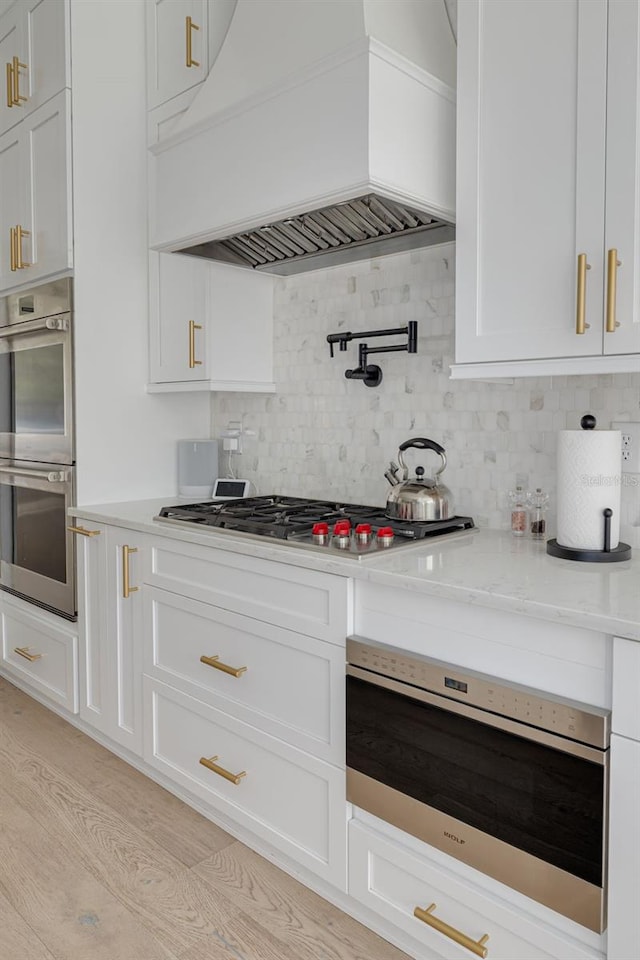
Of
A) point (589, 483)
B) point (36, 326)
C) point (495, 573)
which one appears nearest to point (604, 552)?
point (589, 483)

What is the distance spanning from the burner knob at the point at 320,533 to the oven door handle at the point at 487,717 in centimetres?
34

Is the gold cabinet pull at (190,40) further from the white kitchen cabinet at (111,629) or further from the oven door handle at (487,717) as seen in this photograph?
the oven door handle at (487,717)

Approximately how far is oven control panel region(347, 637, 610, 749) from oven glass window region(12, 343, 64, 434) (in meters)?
1.67

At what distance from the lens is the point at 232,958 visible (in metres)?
1.70

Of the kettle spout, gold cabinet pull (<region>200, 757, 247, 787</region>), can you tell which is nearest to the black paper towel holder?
the kettle spout

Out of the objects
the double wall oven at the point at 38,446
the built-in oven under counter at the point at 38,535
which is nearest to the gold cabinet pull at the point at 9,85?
the double wall oven at the point at 38,446

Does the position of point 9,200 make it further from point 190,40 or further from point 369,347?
point 369,347

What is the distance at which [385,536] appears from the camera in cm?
188

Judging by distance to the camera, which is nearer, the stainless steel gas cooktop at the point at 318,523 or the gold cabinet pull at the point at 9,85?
the stainless steel gas cooktop at the point at 318,523

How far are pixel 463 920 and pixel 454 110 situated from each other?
1.99 meters

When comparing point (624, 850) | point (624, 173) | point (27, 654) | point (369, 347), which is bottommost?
point (27, 654)

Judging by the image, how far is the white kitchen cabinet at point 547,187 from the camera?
1523 millimetres

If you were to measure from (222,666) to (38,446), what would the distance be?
1380 mm

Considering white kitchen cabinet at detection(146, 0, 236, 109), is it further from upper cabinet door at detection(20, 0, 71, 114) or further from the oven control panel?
the oven control panel
